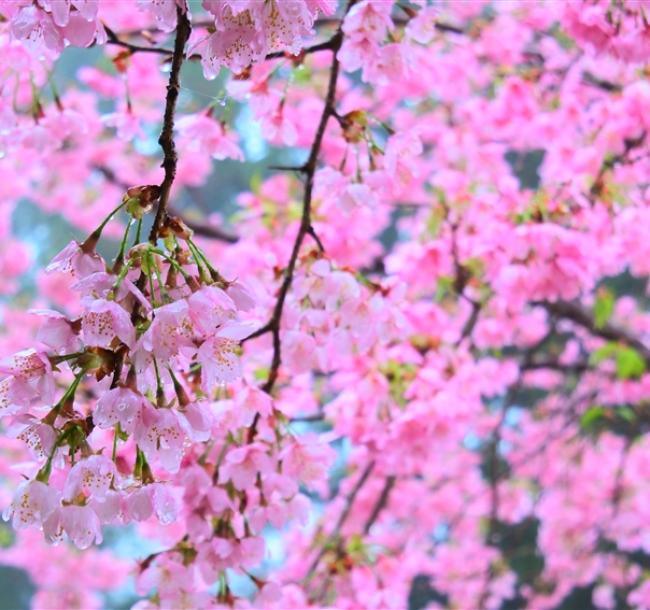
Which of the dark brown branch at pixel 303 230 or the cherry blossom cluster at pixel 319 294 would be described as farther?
the dark brown branch at pixel 303 230

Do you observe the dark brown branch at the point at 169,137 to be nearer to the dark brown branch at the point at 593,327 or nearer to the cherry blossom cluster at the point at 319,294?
the cherry blossom cluster at the point at 319,294

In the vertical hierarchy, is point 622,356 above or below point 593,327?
below

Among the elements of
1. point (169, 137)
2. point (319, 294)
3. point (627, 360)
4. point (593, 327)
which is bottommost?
point (169, 137)

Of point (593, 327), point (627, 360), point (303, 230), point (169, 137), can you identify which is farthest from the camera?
point (593, 327)

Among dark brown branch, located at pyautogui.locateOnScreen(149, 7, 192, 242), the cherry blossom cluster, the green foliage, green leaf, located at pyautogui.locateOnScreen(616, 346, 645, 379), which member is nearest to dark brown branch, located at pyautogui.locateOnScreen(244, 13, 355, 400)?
the cherry blossom cluster

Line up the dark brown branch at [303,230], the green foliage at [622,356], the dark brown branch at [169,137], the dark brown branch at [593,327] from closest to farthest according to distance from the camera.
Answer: the dark brown branch at [169,137] < the dark brown branch at [303,230] < the green foliage at [622,356] < the dark brown branch at [593,327]

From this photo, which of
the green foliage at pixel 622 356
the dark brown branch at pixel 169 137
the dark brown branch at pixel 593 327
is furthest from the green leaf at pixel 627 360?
the dark brown branch at pixel 169 137

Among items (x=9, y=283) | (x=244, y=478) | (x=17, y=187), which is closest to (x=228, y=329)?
(x=244, y=478)

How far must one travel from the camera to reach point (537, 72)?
270 cm

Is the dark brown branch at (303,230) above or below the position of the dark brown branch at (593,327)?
below

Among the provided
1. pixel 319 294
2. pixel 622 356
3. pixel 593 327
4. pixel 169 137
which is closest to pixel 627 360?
pixel 622 356

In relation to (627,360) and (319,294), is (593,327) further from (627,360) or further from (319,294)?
(319,294)

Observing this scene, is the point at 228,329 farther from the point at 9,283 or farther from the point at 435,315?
the point at 9,283

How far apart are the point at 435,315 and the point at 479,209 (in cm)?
37
